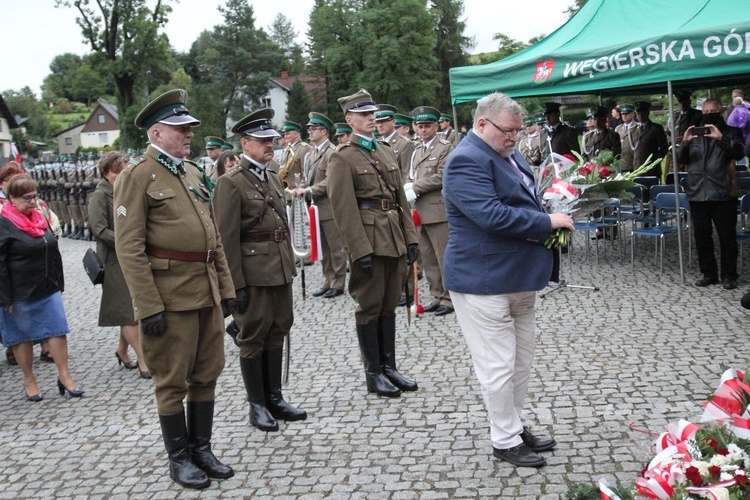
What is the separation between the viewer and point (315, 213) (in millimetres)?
7273

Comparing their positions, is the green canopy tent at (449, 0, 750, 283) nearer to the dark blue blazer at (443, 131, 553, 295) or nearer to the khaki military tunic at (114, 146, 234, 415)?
the dark blue blazer at (443, 131, 553, 295)

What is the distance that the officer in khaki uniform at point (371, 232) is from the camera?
599 centimetres

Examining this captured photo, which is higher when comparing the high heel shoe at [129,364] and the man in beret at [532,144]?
the man in beret at [532,144]

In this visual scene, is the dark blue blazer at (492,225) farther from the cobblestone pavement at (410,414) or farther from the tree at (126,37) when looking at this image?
the tree at (126,37)

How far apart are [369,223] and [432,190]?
2.93 meters

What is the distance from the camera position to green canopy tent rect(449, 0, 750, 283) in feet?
26.4

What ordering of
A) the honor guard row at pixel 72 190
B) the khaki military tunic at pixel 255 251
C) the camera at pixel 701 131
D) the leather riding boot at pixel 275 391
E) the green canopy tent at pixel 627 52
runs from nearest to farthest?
the khaki military tunic at pixel 255 251
the leather riding boot at pixel 275 391
the green canopy tent at pixel 627 52
the camera at pixel 701 131
the honor guard row at pixel 72 190

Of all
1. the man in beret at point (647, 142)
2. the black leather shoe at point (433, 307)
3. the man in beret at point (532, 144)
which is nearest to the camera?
the black leather shoe at point (433, 307)

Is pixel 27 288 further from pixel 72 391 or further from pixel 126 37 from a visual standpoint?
pixel 126 37

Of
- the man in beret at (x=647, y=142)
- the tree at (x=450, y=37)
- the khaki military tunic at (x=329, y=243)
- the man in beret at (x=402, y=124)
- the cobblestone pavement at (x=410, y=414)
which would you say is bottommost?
the cobblestone pavement at (x=410, y=414)

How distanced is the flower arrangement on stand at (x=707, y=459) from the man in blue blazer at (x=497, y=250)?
882 millimetres

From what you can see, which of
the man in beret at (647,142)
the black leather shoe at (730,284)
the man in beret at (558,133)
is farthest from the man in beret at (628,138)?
the black leather shoe at (730,284)

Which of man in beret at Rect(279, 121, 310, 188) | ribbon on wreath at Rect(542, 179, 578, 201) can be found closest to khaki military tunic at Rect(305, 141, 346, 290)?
man in beret at Rect(279, 121, 310, 188)

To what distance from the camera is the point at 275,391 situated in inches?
228
